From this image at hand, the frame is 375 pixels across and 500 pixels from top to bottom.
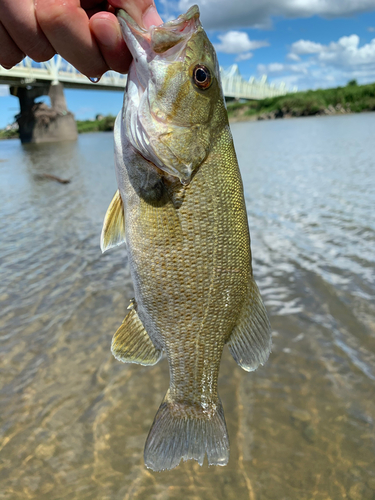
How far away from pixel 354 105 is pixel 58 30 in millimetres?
77697

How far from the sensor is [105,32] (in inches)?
71.1

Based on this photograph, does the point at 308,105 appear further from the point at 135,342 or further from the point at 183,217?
the point at 135,342

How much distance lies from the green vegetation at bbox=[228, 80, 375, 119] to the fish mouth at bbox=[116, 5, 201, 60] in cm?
7532

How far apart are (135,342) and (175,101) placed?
142cm

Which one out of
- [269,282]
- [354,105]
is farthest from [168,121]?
[354,105]

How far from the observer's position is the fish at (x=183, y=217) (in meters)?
1.94

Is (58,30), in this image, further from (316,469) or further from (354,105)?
(354,105)

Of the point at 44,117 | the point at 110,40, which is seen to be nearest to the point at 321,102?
the point at 44,117

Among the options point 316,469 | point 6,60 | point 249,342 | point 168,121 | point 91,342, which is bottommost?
point 91,342

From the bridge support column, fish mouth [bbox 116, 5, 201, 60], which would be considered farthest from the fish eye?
the bridge support column

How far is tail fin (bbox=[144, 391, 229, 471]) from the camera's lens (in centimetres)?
213

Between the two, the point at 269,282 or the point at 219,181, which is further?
the point at 269,282

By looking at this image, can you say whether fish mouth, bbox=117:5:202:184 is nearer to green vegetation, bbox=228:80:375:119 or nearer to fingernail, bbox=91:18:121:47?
fingernail, bbox=91:18:121:47

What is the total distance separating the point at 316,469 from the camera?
2.84 metres
